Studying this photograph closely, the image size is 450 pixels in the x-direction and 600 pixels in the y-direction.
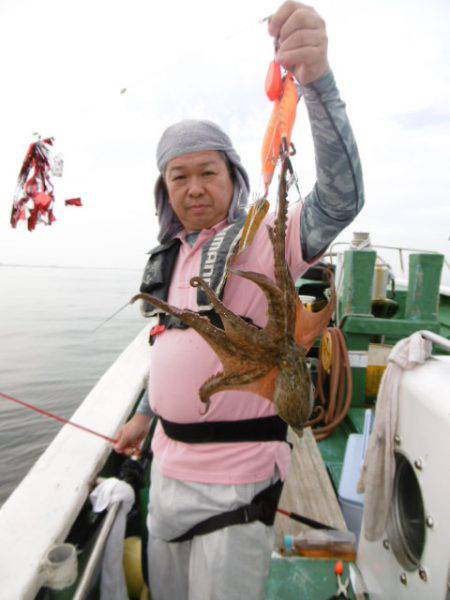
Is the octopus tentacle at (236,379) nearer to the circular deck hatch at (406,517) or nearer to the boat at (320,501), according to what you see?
the boat at (320,501)

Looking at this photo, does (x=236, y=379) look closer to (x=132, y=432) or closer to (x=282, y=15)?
(x=282, y=15)

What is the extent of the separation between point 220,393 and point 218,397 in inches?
0.8

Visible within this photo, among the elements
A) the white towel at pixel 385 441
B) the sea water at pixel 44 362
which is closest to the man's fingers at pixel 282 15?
the white towel at pixel 385 441

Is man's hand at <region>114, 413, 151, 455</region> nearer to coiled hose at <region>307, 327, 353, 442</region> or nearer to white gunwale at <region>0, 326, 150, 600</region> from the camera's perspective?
white gunwale at <region>0, 326, 150, 600</region>

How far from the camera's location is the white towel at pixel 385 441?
1.82 meters

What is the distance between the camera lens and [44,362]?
38.1 ft

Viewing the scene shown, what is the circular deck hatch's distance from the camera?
1.74m

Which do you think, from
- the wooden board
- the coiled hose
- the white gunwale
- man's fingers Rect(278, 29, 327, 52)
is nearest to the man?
man's fingers Rect(278, 29, 327, 52)

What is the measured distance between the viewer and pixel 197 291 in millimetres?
1848

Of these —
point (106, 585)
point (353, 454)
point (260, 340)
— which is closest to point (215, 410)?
point (260, 340)

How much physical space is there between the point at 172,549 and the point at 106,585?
0.40 meters

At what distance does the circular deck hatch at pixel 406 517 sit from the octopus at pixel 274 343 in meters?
0.98

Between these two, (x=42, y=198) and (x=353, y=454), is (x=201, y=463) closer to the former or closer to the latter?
(x=42, y=198)

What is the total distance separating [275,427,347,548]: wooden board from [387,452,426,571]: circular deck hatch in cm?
90
